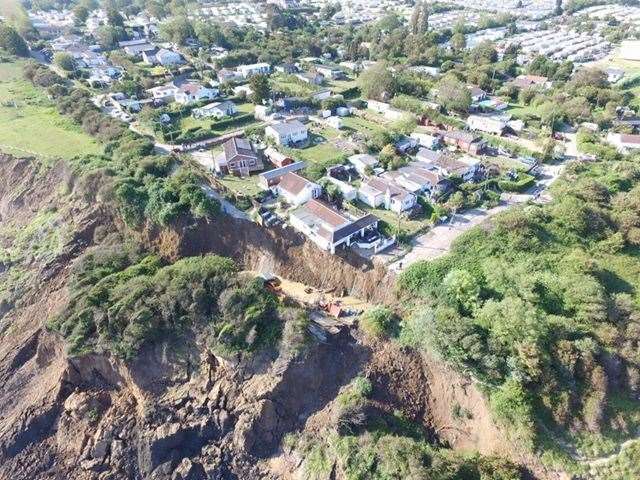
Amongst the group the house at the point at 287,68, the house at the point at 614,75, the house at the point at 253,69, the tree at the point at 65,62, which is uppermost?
the tree at the point at 65,62

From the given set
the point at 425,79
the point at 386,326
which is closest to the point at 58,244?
the point at 386,326

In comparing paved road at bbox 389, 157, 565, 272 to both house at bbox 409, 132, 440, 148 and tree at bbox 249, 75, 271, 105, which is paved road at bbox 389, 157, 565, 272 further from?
tree at bbox 249, 75, 271, 105

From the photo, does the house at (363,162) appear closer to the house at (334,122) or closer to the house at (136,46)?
the house at (334,122)

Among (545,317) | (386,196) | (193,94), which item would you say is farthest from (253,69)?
(545,317)

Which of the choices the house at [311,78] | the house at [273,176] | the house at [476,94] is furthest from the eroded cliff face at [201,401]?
the house at [311,78]

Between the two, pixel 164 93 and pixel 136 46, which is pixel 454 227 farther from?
pixel 136 46

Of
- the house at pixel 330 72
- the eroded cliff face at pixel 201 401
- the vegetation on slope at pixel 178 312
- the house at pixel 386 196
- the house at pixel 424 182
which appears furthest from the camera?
the house at pixel 330 72

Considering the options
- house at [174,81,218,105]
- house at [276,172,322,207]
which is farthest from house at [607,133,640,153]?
house at [174,81,218,105]
